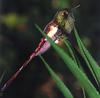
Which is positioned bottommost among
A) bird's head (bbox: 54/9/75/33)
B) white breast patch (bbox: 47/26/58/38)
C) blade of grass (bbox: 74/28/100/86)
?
blade of grass (bbox: 74/28/100/86)

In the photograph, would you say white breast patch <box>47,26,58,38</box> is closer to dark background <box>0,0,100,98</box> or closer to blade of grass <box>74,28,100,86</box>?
blade of grass <box>74,28,100,86</box>

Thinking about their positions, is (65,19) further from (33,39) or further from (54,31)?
(33,39)

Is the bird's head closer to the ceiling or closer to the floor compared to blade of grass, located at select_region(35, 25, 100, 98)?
closer to the ceiling

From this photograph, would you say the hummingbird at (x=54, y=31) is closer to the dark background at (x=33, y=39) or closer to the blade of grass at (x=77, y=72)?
the blade of grass at (x=77, y=72)

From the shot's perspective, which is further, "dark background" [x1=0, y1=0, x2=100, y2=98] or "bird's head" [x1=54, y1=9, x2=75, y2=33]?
"dark background" [x1=0, y1=0, x2=100, y2=98]

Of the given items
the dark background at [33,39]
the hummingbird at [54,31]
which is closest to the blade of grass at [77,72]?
the hummingbird at [54,31]

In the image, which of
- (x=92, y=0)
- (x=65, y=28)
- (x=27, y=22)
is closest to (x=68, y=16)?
(x=65, y=28)

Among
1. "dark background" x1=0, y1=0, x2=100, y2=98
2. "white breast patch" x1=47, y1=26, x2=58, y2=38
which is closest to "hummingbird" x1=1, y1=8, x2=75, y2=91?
"white breast patch" x1=47, y1=26, x2=58, y2=38
